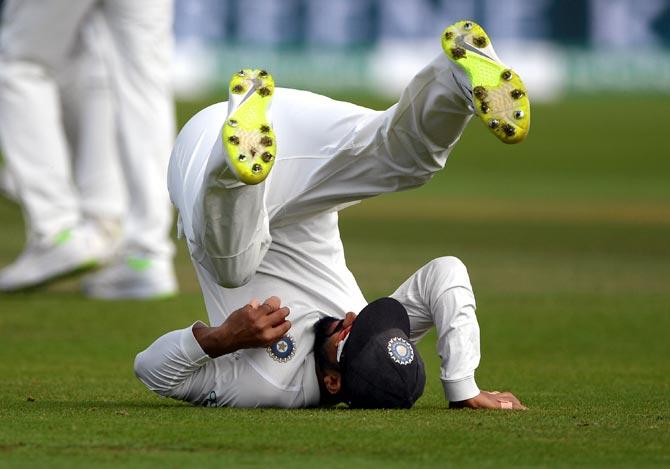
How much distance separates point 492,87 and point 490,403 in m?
0.97

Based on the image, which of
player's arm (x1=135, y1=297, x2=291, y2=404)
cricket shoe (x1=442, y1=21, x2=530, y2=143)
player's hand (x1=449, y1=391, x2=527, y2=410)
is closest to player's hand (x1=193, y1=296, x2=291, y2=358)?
player's arm (x1=135, y1=297, x2=291, y2=404)

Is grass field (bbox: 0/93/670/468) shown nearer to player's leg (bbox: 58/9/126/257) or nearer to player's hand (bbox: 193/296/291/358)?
player's hand (bbox: 193/296/291/358)

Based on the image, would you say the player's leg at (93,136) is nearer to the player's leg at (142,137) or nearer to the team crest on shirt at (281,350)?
the player's leg at (142,137)

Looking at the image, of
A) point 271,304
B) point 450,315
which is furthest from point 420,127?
point 271,304

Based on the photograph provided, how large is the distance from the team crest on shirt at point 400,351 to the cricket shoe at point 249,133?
652 millimetres

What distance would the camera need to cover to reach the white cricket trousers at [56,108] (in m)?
7.77

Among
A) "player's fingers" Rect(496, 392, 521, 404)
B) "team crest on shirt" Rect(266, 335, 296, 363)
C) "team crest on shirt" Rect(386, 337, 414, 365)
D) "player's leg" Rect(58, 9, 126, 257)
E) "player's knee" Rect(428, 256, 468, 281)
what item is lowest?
"player's leg" Rect(58, 9, 126, 257)

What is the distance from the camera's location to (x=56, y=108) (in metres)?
7.96

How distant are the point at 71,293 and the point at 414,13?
16.9 meters

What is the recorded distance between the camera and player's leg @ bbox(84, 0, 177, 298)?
25.7 ft

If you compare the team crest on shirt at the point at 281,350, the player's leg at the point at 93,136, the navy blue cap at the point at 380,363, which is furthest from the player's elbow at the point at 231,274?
the player's leg at the point at 93,136

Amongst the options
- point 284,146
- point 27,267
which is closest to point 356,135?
point 284,146

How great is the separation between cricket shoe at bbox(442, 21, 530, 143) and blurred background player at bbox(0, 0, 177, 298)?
3888 mm

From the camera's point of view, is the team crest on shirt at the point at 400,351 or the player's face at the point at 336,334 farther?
the player's face at the point at 336,334
